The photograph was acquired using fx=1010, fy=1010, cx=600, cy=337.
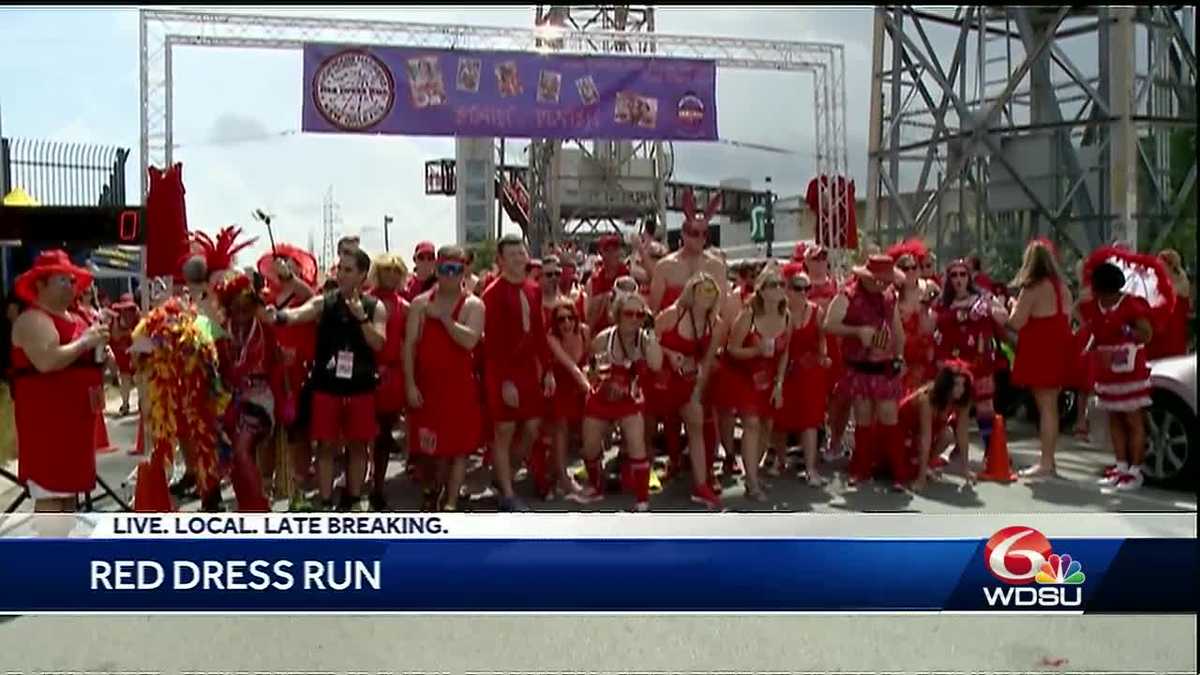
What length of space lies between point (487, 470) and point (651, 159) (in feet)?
9.38

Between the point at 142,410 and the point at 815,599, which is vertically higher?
the point at 142,410

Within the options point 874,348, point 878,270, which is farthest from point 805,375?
point 878,270

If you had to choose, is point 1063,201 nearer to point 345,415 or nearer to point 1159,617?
point 1159,617

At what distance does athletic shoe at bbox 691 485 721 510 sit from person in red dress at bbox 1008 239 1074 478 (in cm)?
187

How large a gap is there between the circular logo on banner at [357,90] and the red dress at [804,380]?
2.67m

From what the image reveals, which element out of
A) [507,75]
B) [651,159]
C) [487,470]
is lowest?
[487,470]

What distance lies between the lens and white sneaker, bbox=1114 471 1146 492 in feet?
16.4

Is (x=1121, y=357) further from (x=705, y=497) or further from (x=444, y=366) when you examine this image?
(x=444, y=366)

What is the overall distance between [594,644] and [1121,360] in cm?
327

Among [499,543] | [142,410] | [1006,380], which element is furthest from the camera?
[1006,380]

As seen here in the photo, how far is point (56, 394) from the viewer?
11.5 ft

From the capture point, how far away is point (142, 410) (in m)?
3.67

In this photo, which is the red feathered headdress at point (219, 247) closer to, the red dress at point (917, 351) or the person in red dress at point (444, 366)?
the person in red dress at point (444, 366)

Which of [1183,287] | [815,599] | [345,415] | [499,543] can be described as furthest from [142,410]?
[1183,287]
